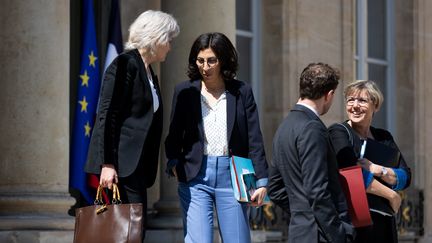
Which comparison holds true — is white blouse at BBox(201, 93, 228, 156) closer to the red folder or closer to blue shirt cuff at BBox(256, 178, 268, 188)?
blue shirt cuff at BBox(256, 178, 268, 188)

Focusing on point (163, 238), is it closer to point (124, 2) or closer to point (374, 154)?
point (124, 2)

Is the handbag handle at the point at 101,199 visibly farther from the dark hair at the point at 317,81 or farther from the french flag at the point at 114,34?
the french flag at the point at 114,34

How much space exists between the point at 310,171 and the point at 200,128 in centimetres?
110

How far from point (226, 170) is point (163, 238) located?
3788 millimetres

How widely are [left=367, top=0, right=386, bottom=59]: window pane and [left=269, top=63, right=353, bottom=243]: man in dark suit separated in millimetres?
8913

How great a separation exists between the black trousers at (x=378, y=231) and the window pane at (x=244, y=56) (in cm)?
605

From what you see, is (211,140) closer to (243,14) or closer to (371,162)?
(371,162)

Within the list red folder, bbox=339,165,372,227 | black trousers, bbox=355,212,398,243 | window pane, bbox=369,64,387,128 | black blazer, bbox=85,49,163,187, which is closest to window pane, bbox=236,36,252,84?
window pane, bbox=369,64,387,128

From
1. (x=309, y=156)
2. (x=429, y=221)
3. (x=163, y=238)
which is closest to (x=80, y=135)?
(x=163, y=238)

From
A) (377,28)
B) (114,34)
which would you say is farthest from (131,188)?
(377,28)

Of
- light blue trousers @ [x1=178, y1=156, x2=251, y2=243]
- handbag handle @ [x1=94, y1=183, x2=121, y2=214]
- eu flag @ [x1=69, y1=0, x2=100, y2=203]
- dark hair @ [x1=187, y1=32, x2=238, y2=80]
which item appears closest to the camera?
handbag handle @ [x1=94, y1=183, x2=121, y2=214]

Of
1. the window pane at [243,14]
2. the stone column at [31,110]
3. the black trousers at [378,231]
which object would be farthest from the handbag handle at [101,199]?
the window pane at [243,14]

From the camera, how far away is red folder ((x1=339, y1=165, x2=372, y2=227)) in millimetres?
6387

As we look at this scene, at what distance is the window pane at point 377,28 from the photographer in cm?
1509
